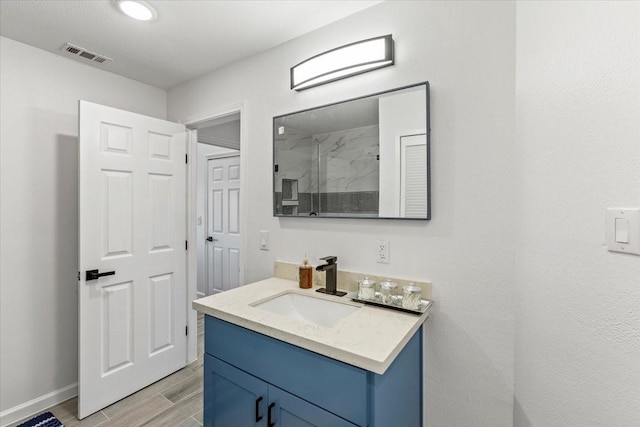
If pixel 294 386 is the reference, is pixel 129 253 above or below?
above

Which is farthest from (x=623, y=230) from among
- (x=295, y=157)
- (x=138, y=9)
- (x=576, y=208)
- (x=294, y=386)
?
(x=138, y=9)

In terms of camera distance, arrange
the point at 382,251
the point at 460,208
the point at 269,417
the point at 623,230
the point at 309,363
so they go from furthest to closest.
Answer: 1. the point at 382,251
2. the point at 460,208
3. the point at 269,417
4. the point at 309,363
5. the point at 623,230

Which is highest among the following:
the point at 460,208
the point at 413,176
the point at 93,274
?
the point at 413,176

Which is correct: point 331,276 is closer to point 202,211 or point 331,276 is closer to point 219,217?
point 219,217

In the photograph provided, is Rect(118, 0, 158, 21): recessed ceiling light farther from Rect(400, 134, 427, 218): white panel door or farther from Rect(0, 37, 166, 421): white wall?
Rect(400, 134, 427, 218): white panel door

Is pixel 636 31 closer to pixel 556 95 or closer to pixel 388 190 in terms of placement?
pixel 556 95

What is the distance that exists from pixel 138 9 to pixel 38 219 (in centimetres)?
148

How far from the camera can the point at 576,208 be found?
92 cm

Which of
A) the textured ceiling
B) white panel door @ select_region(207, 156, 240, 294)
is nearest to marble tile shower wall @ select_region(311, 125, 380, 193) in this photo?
the textured ceiling

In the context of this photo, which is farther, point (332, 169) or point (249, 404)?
point (332, 169)

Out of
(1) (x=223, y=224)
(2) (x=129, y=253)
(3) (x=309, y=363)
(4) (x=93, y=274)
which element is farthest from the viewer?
(1) (x=223, y=224)

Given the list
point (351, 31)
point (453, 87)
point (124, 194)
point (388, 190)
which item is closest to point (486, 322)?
point (388, 190)

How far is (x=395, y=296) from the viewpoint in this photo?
1.36 m

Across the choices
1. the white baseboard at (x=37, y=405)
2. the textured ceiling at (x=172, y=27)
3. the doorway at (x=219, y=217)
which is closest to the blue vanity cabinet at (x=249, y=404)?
the white baseboard at (x=37, y=405)
